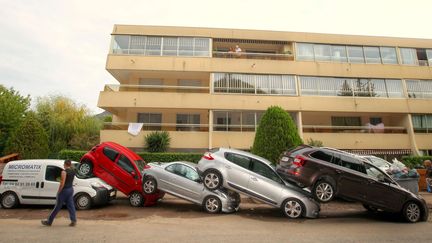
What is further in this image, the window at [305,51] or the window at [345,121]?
the window at [345,121]

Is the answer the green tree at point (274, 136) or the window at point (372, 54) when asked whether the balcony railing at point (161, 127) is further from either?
the window at point (372, 54)

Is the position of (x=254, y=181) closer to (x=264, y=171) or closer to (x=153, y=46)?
(x=264, y=171)

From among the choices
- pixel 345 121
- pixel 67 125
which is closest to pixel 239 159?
pixel 345 121

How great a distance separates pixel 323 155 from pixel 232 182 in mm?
3093

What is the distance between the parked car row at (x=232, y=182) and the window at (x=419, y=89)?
18.4 meters

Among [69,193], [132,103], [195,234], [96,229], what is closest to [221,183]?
[195,234]

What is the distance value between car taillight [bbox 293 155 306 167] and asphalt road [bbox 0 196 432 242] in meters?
1.73

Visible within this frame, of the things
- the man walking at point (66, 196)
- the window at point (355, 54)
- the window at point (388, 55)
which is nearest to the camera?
the man walking at point (66, 196)

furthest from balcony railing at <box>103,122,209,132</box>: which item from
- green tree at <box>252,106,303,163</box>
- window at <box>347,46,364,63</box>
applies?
window at <box>347,46,364,63</box>

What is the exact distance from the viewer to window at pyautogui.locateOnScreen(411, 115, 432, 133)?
22519 mm

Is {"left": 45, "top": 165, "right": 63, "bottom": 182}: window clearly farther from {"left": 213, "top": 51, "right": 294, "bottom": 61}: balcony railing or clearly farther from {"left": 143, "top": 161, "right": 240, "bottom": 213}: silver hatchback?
{"left": 213, "top": 51, "right": 294, "bottom": 61}: balcony railing

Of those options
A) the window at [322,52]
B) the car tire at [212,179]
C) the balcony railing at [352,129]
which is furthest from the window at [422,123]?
the car tire at [212,179]

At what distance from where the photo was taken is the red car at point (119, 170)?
973cm

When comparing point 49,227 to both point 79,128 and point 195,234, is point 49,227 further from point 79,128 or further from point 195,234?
point 79,128
